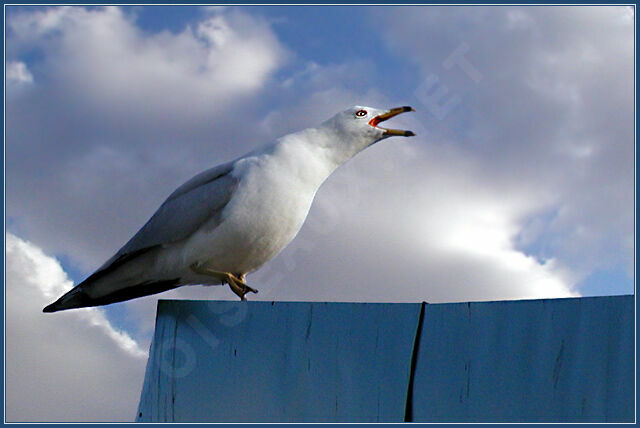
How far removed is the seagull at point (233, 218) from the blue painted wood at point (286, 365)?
1.00m

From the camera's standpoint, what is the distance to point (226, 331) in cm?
408

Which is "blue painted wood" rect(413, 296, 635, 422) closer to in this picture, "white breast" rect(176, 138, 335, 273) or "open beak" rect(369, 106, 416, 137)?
"white breast" rect(176, 138, 335, 273)

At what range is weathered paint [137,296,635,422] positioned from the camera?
130 inches

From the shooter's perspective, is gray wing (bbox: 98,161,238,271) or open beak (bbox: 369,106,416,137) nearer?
gray wing (bbox: 98,161,238,271)

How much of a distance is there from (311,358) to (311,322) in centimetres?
19

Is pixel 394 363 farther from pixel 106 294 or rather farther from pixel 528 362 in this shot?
pixel 106 294

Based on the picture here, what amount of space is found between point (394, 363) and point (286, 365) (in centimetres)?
59

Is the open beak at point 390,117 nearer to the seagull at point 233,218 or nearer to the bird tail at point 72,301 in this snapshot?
the seagull at point 233,218

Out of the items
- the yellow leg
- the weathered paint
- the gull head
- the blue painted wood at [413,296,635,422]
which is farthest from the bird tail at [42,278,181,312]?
the blue painted wood at [413,296,635,422]

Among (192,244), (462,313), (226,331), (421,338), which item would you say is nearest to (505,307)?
(462,313)

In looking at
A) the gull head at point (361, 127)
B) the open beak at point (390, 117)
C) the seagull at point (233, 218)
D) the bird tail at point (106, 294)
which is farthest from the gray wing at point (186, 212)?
the open beak at point (390, 117)

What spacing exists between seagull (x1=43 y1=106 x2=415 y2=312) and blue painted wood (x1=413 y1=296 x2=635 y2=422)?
1.79 m

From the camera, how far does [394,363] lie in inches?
144

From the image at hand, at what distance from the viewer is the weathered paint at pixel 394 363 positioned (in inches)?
130
